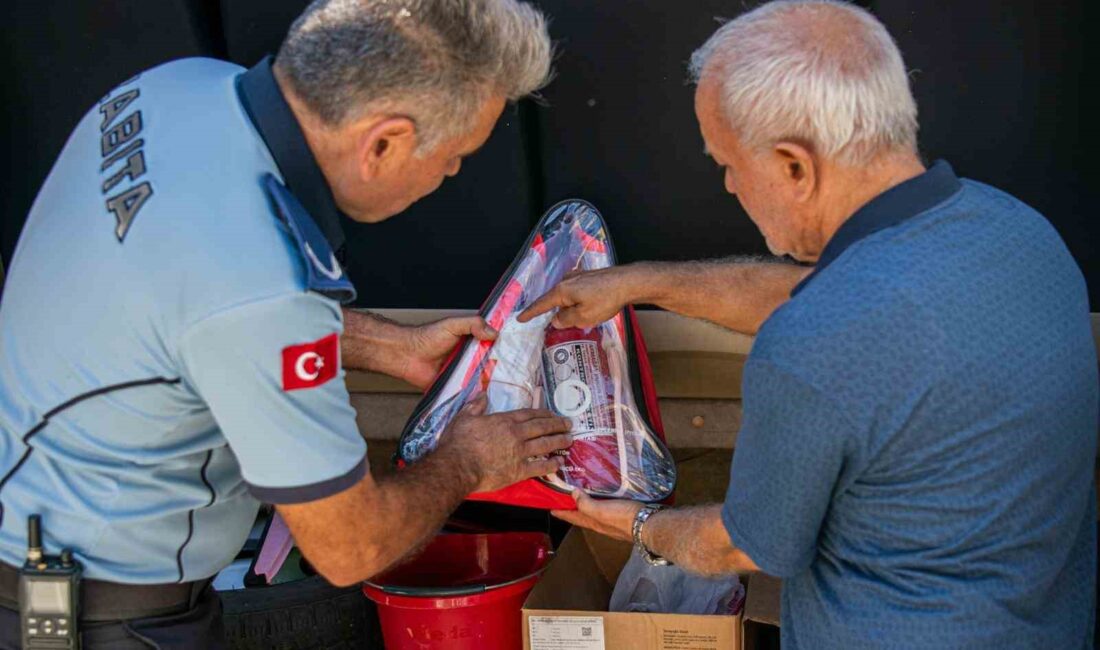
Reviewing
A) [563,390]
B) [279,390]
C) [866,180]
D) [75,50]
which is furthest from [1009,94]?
[75,50]

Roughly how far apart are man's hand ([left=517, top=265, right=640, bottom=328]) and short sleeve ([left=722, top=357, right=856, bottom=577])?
0.75 metres

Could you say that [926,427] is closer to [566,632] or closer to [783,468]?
[783,468]

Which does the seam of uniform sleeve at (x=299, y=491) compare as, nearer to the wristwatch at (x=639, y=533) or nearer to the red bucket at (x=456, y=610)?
the wristwatch at (x=639, y=533)

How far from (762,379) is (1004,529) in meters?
0.42

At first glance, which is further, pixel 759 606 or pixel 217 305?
pixel 759 606

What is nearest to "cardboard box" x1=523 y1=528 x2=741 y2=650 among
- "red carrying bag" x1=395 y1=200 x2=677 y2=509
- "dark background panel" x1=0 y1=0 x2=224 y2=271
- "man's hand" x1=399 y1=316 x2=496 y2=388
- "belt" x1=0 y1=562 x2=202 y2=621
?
"red carrying bag" x1=395 y1=200 x2=677 y2=509

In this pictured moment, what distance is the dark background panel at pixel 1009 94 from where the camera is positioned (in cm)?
257

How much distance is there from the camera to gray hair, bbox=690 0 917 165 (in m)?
1.83

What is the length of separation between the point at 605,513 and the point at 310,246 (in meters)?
0.83

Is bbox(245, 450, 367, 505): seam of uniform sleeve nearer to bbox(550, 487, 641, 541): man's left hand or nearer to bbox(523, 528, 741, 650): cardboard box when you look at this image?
bbox(550, 487, 641, 541): man's left hand

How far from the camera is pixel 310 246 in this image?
5.86ft

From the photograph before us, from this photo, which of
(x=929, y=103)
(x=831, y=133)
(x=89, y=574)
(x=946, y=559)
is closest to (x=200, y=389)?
(x=89, y=574)

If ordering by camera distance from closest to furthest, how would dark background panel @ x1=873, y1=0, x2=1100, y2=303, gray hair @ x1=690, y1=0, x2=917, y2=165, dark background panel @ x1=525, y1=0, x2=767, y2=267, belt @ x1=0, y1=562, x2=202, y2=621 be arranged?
gray hair @ x1=690, y1=0, x2=917, y2=165
belt @ x1=0, y1=562, x2=202, y2=621
dark background panel @ x1=873, y1=0, x2=1100, y2=303
dark background panel @ x1=525, y1=0, x2=767, y2=267

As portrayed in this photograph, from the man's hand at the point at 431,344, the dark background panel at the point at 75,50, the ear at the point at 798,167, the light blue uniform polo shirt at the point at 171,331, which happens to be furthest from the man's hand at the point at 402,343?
the ear at the point at 798,167
